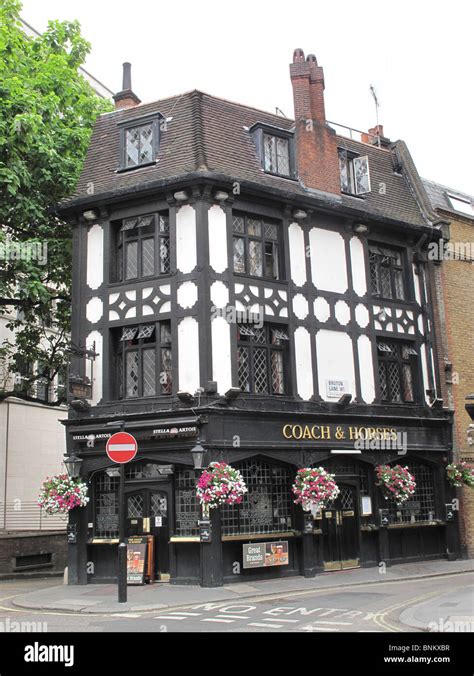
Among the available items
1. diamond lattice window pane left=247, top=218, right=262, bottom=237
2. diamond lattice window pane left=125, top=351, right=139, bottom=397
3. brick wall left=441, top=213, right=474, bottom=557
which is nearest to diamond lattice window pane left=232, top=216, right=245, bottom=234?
diamond lattice window pane left=247, top=218, right=262, bottom=237

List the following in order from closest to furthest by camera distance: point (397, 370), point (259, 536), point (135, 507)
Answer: point (259, 536) < point (135, 507) < point (397, 370)

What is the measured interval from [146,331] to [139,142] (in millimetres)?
5871

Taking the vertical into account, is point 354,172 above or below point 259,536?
above

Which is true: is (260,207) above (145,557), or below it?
above

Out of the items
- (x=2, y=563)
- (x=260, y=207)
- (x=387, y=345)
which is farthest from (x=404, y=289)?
(x=2, y=563)

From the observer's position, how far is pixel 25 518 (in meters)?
27.2

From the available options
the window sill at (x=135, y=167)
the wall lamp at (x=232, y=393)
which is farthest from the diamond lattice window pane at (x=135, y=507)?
the window sill at (x=135, y=167)

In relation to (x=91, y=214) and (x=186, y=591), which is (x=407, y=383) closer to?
(x=186, y=591)

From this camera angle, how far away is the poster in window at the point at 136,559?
1825cm

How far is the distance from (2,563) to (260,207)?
1436cm

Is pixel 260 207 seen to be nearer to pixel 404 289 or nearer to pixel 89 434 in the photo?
pixel 404 289

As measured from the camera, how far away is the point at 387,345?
76.9 ft

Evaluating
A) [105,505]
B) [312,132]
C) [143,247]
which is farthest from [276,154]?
[105,505]
